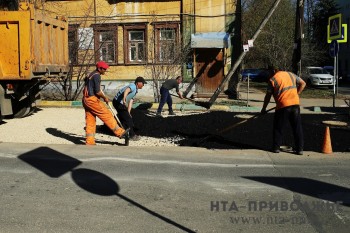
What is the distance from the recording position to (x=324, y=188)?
242 inches

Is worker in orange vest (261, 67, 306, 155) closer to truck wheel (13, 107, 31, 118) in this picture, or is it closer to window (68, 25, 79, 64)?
truck wheel (13, 107, 31, 118)

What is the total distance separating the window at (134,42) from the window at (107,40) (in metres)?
0.53

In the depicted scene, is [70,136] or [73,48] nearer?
[70,136]

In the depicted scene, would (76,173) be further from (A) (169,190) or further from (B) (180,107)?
(B) (180,107)

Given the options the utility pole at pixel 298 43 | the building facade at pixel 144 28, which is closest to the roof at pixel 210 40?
the building facade at pixel 144 28

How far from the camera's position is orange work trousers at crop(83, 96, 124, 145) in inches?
354

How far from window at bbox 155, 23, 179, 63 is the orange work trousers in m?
10.3

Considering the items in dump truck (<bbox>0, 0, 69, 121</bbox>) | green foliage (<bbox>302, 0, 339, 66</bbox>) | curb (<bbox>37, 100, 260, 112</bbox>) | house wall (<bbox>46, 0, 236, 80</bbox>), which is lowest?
curb (<bbox>37, 100, 260, 112</bbox>)

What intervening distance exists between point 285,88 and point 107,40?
14507 millimetres

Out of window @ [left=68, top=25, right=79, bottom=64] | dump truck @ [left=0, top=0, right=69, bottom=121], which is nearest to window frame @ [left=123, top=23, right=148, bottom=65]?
window @ [left=68, top=25, right=79, bottom=64]

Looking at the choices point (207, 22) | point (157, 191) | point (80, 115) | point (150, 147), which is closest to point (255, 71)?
point (207, 22)

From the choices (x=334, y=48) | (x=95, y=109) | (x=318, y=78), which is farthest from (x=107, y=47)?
(x=318, y=78)

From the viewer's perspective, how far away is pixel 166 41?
67.3 feet

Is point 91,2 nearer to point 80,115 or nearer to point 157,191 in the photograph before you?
point 80,115
